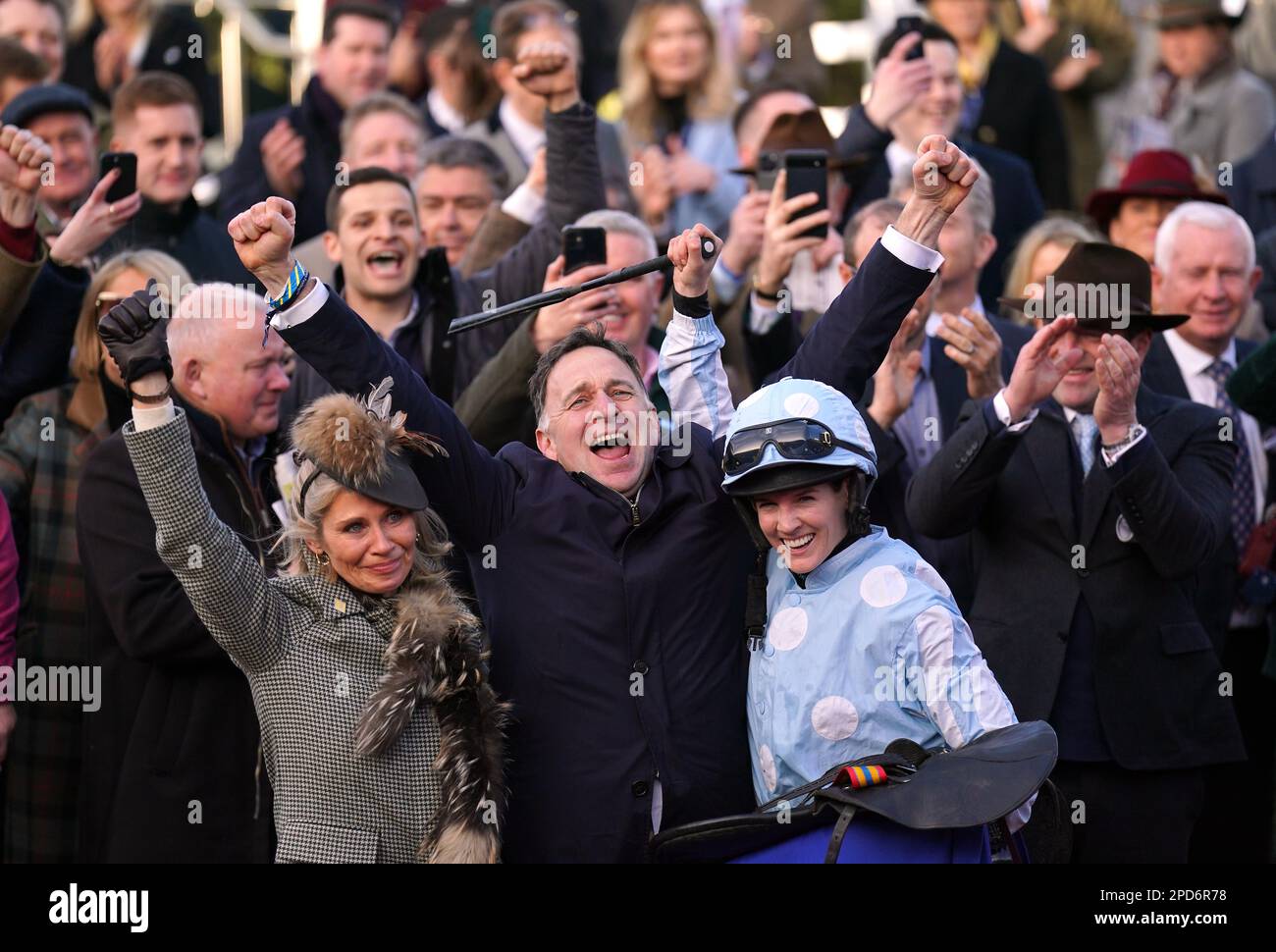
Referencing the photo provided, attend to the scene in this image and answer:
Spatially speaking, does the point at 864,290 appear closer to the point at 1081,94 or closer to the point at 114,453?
the point at 114,453

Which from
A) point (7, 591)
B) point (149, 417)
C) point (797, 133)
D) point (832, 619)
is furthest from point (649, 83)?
point (832, 619)

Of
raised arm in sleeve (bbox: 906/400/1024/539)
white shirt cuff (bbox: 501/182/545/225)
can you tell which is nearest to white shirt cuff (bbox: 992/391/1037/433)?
raised arm in sleeve (bbox: 906/400/1024/539)

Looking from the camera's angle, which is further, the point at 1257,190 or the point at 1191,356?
the point at 1257,190

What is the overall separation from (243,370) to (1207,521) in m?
2.99

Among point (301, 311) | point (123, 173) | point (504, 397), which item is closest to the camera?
point (301, 311)

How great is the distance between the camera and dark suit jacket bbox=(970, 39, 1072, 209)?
34.3 feet

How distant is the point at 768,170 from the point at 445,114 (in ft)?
10.7

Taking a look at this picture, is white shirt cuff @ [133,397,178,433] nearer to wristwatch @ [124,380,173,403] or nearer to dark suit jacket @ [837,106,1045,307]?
wristwatch @ [124,380,173,403]

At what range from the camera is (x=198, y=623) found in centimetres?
553

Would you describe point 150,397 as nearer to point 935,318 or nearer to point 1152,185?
point 935,318

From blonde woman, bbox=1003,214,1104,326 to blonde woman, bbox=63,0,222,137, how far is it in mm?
4583

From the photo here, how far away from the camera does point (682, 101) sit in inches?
379

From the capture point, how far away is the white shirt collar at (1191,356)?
23.2ft

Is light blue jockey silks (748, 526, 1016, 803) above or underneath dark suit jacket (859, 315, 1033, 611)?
underneath
